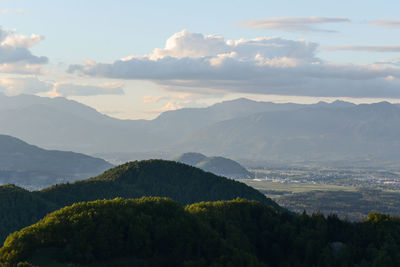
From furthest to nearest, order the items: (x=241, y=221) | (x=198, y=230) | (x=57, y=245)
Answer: (x=241, y=221) < (x=198, y=230) < (x=57, y=245)

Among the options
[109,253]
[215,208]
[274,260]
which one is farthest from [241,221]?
[109,253]

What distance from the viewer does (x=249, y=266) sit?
344ft

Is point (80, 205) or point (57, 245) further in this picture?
point (80, 205)

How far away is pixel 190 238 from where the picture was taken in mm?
111062

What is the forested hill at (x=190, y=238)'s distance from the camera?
339ft

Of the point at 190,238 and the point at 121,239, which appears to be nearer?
the point at 121,239

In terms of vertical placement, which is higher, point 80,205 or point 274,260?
point 80,205

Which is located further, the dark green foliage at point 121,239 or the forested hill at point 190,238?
the forested hill at point 190,238

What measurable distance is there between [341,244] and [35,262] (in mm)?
61741

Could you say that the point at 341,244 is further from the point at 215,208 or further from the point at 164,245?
the point at 164,245

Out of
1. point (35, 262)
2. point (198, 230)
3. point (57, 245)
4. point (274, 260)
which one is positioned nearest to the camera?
point (35, 262)

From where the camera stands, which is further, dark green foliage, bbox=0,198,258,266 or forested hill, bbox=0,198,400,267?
forested hill, bbox=0,198,400,267

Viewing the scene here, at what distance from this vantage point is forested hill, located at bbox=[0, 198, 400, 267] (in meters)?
103

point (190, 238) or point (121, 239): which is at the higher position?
point (190, 238)
